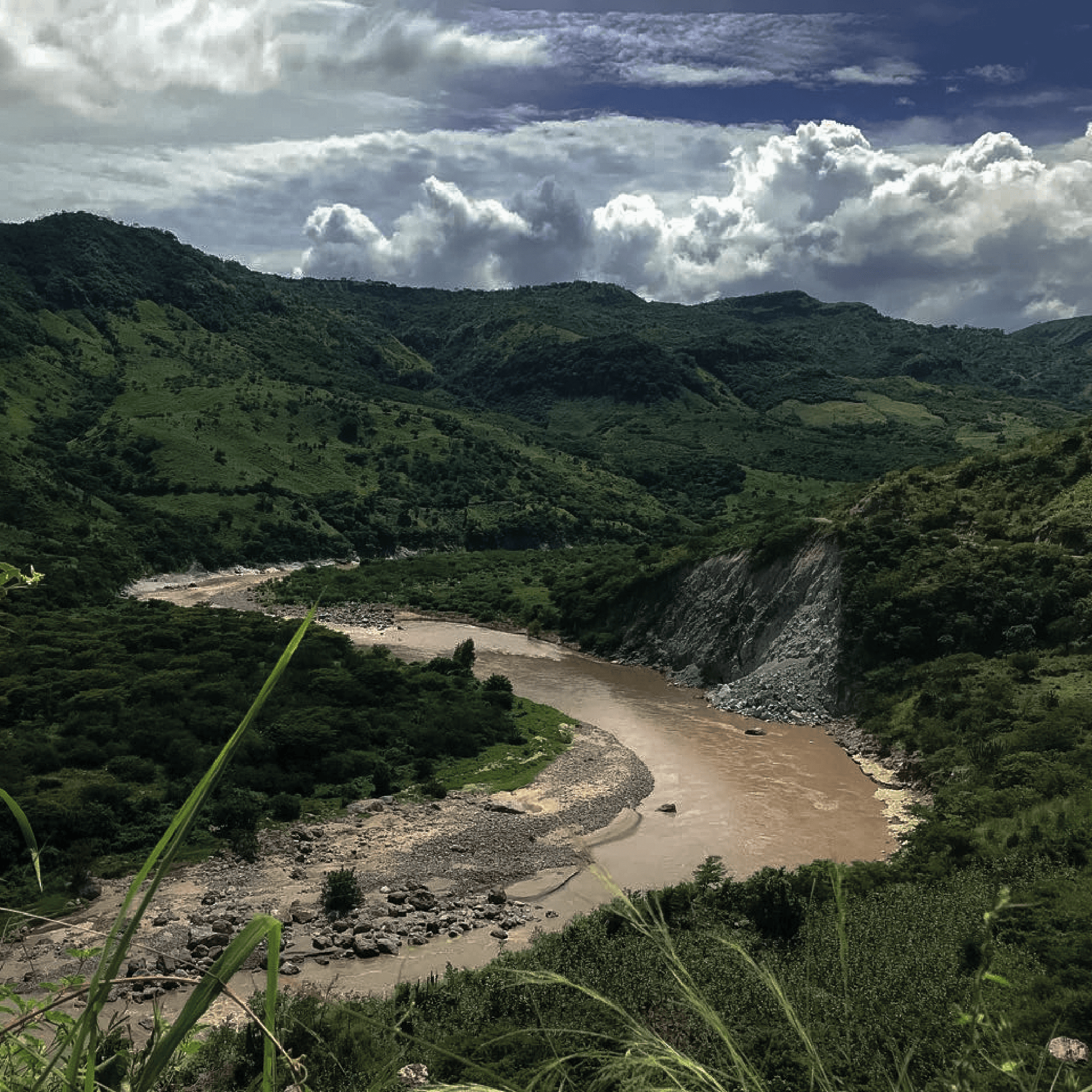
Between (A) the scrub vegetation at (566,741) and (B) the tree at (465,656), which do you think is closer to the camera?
(A) the scrub vegetation at (566,741)

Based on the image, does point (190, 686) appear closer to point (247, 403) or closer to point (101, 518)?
point (101, 518)

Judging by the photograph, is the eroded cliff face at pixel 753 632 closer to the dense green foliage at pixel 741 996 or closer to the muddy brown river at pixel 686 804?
the muddy brown river at pixel 686 804

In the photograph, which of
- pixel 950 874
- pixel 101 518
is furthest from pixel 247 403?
pixel 950 874

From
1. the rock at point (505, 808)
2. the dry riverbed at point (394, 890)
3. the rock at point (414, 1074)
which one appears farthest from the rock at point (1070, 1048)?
the rock at point (505, 808)

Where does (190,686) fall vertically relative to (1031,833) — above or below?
below

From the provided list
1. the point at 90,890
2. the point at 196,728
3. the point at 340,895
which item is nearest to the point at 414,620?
the point at 196,728
